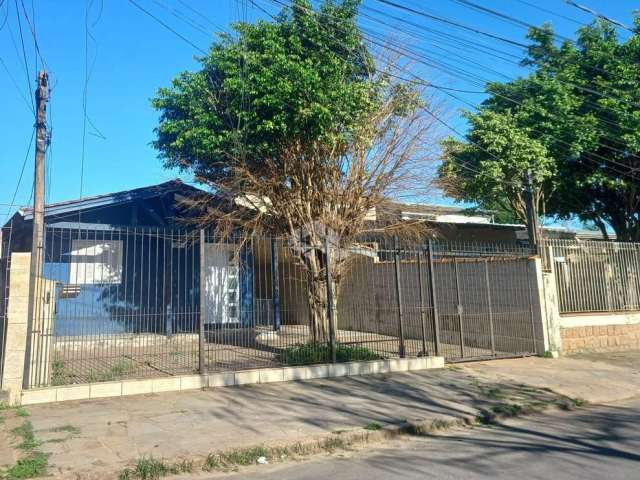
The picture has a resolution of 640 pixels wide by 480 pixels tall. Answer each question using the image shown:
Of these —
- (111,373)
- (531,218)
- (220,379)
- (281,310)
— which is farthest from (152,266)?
(531,218)

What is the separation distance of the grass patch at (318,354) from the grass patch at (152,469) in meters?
4.79

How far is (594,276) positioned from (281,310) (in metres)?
8.46

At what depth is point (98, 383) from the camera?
8539mm

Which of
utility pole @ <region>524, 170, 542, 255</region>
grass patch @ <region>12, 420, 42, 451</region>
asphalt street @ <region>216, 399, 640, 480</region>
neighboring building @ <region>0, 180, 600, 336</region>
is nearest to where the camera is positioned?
asphalt street @ <region>216, 399, 640, 480</region>

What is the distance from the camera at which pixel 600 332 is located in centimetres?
1436

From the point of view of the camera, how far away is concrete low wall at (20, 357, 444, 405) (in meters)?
8.23

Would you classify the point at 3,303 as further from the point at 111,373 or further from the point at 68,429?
the point at 68,429

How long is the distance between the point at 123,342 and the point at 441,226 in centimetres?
1460

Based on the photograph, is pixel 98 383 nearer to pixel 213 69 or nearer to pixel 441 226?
pixel 213 69

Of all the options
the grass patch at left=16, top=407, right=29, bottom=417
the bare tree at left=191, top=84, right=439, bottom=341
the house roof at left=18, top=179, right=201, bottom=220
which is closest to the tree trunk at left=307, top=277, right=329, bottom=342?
the bare tree at left=191, top=84, right=439, bottom=341

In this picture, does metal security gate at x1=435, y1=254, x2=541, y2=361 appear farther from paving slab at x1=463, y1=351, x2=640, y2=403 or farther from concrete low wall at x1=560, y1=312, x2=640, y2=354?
concrete low wall at x1=560, y1=312, x2=640, y2=354

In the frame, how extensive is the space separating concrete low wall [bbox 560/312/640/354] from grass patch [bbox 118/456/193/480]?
1070 cm

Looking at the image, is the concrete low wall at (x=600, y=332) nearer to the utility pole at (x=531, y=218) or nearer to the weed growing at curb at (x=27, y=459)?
the utility pole at (x=531, y=218)

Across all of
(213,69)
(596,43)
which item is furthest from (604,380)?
(596,43)
